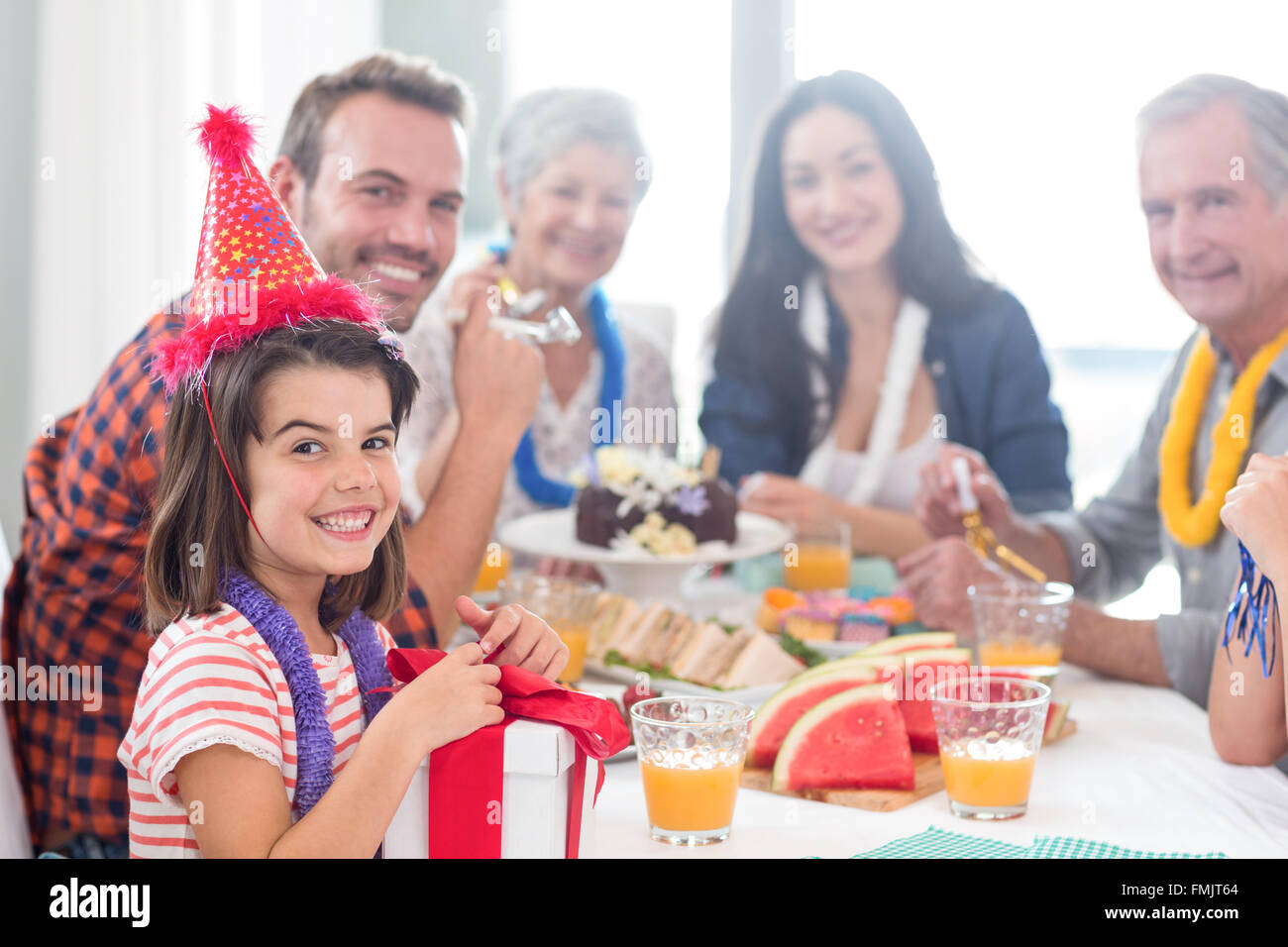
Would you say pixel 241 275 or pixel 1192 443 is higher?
pixel 241 275

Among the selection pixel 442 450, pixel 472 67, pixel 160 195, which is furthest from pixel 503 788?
pixel 472 67

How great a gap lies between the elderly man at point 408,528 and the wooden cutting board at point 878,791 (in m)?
0.34

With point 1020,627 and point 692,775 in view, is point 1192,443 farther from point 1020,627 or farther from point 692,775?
point 692,775

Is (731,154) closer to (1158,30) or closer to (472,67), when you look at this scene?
(472,67)

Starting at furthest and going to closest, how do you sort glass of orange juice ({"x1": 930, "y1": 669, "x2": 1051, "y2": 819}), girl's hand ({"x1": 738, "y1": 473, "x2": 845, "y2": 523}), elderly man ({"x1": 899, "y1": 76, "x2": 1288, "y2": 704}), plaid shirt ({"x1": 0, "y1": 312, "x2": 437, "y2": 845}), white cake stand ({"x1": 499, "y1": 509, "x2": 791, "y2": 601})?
girl's hand ({"x1": 738, "y1": 473, "x2": 845, "y2": 523})
white cake stand ({"x1": 499, "y1": 509, "x2": 791, "y2": 601})
elderly man ({"x1": 899, "y1": 76, "x2": 1288, "y2": 704})
plaid shirt ({"x1": 0, "y1": 312, "x2": 437, "y2": 845})
glass of orange juice ({"x1": 930, "y1": 669, "x2": 1051, "y2": 819})

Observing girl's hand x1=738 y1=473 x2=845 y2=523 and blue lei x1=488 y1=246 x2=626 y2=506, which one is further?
blue lei x1=488 y1=246 x2=626 y2=506

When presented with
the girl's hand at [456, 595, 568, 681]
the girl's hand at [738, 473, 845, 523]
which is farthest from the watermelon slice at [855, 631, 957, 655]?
the girl's hand at [738, 473, 845, 523]

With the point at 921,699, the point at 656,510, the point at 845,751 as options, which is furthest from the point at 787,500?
the point at 845,751

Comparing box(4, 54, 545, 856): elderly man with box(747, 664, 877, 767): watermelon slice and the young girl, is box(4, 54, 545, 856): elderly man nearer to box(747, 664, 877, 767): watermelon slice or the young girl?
the young girl

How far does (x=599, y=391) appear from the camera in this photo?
10.2 feet

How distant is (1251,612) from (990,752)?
0.38 m

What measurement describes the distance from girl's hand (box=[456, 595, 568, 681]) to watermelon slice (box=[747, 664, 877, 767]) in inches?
11.6

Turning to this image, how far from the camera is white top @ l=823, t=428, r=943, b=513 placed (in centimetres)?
293

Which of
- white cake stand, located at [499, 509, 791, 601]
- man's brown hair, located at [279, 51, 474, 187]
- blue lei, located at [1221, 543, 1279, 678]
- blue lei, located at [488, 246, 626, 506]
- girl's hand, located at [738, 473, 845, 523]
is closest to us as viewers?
blue lei, located at [1221, 543, 1279, 678]
